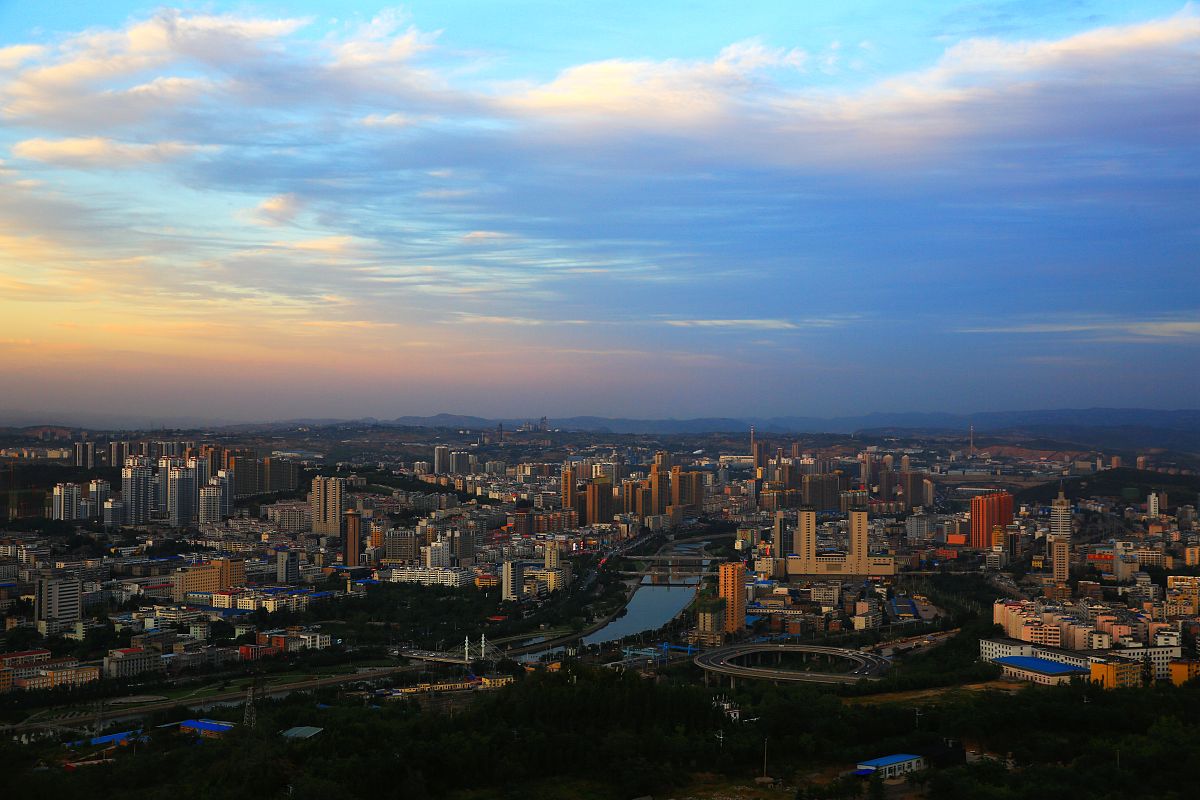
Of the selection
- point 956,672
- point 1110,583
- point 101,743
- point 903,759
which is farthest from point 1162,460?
point 101,743

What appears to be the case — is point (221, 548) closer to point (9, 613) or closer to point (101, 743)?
point (9, 613)

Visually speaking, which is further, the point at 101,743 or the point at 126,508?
the point at 126,508

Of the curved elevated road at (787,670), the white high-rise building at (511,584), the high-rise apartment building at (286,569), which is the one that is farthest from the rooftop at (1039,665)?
the high-rise apartment building at (286,569)

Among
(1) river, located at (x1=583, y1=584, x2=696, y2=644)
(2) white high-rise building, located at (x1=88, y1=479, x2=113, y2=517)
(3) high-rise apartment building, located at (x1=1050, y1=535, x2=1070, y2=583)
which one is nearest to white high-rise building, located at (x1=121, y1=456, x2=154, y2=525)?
(2) white high-rise building, located at (x1=88, y1=479, x2=113, y2=517)

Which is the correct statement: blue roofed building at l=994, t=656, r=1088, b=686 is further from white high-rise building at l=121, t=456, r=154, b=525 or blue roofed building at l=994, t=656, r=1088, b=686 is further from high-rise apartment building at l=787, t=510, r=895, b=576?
white high-rise building at l=121, t=456, r=154, b=525

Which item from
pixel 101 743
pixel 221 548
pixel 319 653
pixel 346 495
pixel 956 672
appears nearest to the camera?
pixel 101 743

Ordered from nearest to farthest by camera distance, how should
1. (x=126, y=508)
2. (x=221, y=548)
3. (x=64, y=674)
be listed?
1. (x=64, y=674)
2. (x=221, y=548)
3. (x=126, y=508)

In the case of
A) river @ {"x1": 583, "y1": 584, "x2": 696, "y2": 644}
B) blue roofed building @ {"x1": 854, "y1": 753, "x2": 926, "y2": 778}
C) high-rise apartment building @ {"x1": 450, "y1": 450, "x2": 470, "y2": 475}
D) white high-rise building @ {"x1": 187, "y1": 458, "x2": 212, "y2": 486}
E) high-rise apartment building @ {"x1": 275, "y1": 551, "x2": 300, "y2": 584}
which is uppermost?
white high-rise building @ {"x1": 187, "y1": 458, "x2": 212, "y2": 486}
